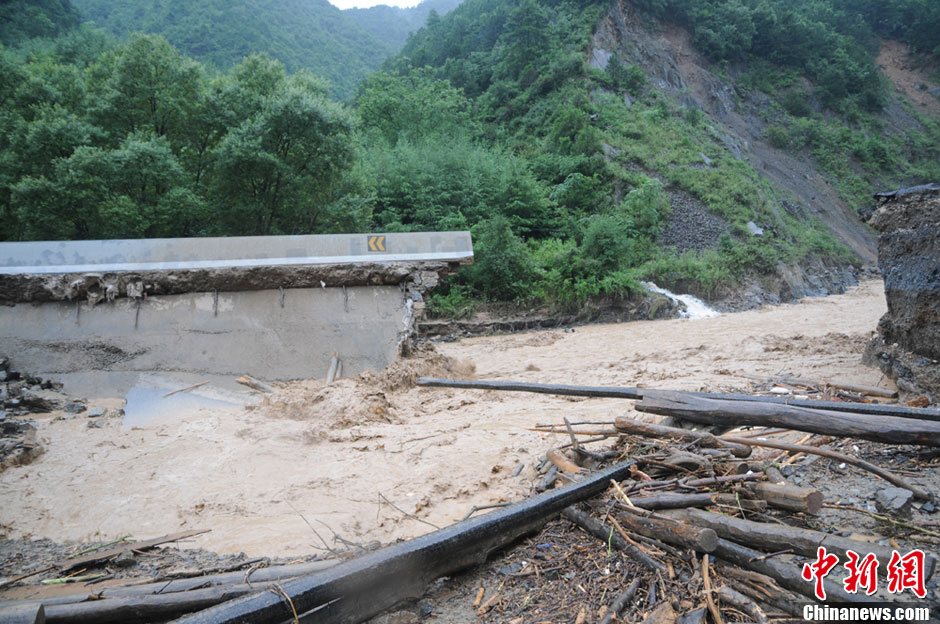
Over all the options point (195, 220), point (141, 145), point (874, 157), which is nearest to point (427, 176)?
point (195, 220)

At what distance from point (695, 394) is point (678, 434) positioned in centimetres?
77

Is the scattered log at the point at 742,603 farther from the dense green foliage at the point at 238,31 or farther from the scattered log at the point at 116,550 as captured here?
the dense green foliage at the point at 238,31

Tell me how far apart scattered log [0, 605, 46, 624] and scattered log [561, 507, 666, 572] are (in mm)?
2415

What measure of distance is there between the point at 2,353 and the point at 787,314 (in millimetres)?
19020

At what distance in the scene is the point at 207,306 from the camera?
24.2 ft

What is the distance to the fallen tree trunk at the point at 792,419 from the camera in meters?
2.79

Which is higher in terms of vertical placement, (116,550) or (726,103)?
(726,103)

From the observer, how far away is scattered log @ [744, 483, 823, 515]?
226cm

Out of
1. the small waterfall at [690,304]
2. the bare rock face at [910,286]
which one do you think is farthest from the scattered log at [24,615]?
the small waterfall at [690,304]

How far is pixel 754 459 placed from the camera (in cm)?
303

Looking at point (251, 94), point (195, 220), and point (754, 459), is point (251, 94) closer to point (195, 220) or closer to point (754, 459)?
point (195, 220)

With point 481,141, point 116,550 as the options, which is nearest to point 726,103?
point 481,141

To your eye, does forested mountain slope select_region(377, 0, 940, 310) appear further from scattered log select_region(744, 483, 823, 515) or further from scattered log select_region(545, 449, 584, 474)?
scattered log select_region(744, 483, 823, 515)

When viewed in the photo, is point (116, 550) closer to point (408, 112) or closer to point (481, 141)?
point (408, 112)
